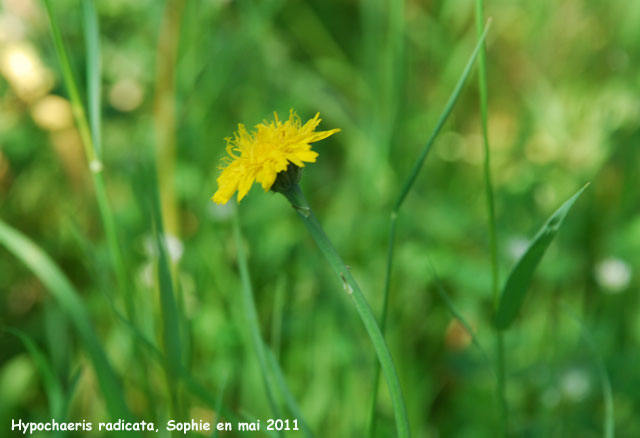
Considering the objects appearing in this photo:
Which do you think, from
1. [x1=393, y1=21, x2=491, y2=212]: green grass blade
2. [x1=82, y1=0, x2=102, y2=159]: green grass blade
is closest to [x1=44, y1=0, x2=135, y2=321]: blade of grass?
[x1=82, y1=0, x2=102, y2=159]: green grass blade

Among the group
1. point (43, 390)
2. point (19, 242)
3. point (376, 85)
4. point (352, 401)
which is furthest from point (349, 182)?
point (19, 242)

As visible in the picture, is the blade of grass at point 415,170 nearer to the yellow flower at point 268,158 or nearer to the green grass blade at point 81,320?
the yellow flower at point 268,158

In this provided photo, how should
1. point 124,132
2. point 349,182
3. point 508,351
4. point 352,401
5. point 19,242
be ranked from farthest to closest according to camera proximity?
point 124,132 → point 349,182 → point 508,351 → point 352,401 → point 19,242

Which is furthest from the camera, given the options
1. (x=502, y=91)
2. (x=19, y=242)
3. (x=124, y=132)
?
(x=502, y=91)

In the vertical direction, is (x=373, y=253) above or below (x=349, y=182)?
below

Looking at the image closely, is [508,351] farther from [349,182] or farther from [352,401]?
[349,182]

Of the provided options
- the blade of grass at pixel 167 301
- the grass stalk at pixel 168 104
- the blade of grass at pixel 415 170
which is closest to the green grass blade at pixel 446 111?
the blade of grass at pixel 415 170
